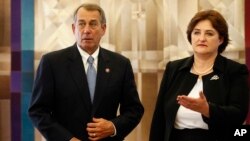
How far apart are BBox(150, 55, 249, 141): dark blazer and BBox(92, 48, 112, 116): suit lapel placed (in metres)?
0.34

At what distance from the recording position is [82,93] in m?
1.98

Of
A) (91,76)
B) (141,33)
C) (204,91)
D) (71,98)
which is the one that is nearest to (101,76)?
(91,76)

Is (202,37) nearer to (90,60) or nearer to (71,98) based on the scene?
(90,60)

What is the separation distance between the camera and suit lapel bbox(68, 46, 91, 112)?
1986mm

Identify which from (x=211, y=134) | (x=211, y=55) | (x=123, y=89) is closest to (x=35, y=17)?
(x=123, y=89)

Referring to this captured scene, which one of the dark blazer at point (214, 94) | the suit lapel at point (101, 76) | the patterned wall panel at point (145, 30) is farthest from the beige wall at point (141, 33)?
the suit lapel at point (101, 76)

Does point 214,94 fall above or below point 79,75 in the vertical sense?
below

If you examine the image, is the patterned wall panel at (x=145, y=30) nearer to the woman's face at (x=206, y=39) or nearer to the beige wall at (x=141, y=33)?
the beige wall at (x=141, y=33)

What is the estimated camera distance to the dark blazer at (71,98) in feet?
6.39

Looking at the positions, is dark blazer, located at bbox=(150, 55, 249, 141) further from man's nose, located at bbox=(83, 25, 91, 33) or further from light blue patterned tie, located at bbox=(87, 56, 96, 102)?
man's nose, located at bbox=(83, 25, 91, 33)

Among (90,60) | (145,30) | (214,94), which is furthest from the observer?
(145,30)

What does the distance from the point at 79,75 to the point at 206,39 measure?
716mm

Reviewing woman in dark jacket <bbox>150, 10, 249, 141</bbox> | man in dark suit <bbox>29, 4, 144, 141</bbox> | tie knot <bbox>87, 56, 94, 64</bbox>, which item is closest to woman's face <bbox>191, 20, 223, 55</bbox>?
woman in dark jacket <bbox>150, 10, 249, 141</bbox>

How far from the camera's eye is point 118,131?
2.02m
